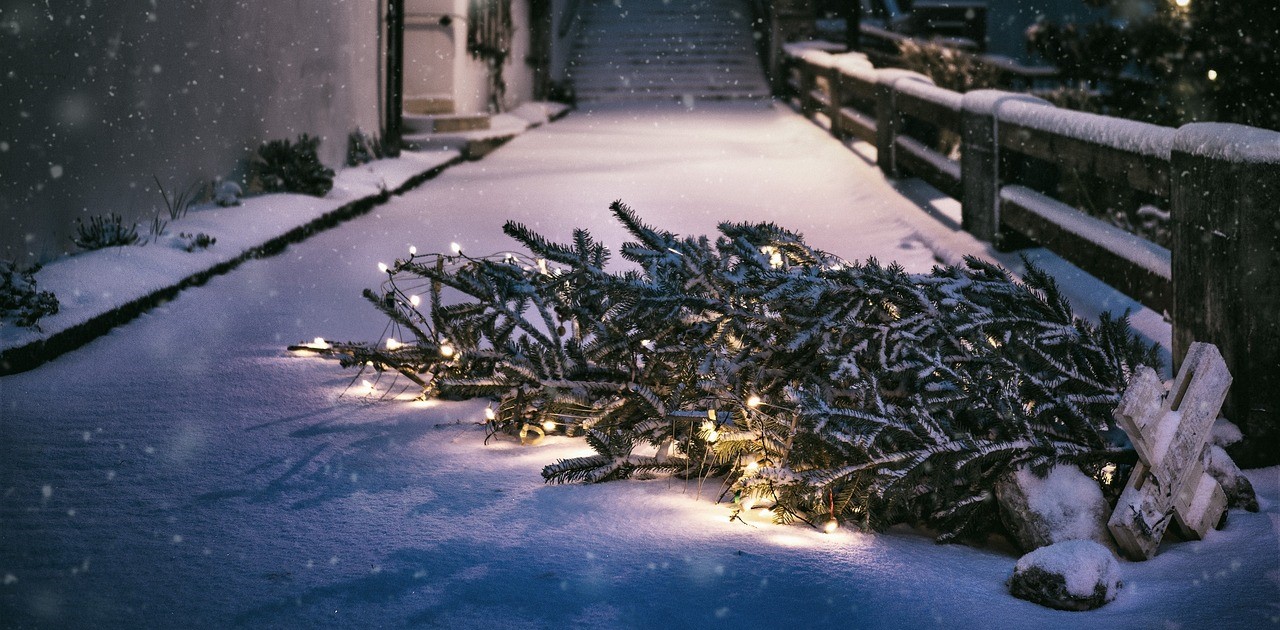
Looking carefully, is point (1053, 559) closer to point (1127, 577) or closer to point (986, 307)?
point (1127, 577)

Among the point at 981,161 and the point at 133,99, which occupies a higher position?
the point at 133,99

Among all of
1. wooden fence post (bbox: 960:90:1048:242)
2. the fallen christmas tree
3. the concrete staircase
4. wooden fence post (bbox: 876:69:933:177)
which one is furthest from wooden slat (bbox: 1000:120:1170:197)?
the concrete staircase

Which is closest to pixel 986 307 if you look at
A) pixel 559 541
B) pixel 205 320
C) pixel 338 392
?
pixel 559 541

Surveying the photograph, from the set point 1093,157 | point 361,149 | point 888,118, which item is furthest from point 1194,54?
point 361,149

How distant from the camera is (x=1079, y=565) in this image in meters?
2.78

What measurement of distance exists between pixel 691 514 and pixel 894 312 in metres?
0.94

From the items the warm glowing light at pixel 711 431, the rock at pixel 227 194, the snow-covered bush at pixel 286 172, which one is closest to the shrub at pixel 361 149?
the snow-covered bush at pixel 286 172

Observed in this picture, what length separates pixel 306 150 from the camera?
9.53 meters

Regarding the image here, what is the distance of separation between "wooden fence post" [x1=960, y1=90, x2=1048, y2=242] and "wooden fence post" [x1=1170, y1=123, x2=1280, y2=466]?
297 centimetres

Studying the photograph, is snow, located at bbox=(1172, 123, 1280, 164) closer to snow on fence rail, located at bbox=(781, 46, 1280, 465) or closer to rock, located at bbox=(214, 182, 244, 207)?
snow on fence rail, located at bbox=(781, 46, 1280, 465)

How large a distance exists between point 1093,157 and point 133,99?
17.8ft

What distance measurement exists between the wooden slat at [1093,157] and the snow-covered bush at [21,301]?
4480 mm

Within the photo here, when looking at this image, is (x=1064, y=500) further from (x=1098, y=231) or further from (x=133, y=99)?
(x=133, y=99)

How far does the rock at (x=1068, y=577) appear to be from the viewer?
2.75m
